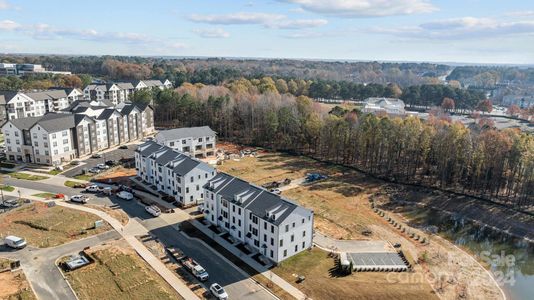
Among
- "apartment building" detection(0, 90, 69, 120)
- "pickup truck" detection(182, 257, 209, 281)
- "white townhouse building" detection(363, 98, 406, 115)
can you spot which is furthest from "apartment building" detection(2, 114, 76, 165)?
"white townhouse building" detection(363, 98, 406, 115)

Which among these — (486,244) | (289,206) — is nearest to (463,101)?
(486,244)

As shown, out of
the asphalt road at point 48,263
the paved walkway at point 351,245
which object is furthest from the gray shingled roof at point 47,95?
the paved walkway at point 351,245

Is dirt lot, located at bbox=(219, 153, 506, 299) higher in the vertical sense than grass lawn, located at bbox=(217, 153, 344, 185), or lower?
lower

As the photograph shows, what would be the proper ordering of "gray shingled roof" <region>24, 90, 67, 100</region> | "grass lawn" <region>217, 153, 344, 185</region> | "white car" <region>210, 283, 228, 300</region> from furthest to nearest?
"gray shingled roof" <region>24, 90, 67, 100</region> < "grass lawn" <region>217, 153, 344, 185</region> < "white car" <region>210, 283, 228, 300</region>

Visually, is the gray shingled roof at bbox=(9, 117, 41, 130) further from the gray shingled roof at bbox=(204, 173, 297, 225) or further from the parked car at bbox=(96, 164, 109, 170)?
the gray shingled roof at bbox=(204, 173, 297, 225)

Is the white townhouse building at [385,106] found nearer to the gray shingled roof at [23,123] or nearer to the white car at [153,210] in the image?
the white car at [153,210]

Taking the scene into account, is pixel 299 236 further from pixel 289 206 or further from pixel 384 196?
pixel 384 196

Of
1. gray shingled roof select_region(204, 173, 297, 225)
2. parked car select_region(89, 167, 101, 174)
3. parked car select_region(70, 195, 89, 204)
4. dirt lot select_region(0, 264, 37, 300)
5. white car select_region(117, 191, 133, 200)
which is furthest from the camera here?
parked car select_region(89, 167, 101, 174)
